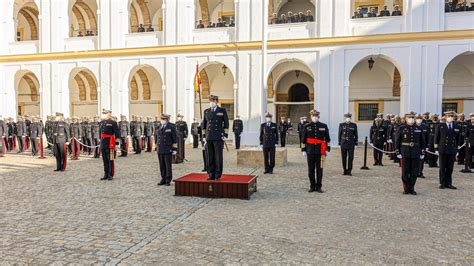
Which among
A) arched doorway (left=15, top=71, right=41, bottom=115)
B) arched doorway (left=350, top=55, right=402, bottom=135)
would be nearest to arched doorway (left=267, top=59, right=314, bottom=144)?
arched doorway (left=350, top=55, right=402, bottom=135)

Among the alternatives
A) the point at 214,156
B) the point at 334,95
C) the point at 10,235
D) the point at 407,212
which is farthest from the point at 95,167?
the point at 334,95

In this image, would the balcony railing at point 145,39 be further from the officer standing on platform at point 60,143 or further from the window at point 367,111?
the window at point 367,111

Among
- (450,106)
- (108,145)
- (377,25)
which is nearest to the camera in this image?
(108,145)

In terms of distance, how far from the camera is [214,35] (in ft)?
70.1

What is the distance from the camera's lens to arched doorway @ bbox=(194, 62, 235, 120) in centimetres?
2536

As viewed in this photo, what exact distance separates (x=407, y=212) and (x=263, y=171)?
17.9ft

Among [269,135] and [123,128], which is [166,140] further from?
[123,128]

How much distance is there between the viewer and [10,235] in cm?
576

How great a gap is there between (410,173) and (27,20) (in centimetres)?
2857

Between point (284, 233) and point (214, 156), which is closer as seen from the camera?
point (284, 233)

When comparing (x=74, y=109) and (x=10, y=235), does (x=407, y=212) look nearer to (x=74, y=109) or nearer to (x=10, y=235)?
(x=10, y=235)

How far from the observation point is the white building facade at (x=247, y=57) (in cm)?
1852

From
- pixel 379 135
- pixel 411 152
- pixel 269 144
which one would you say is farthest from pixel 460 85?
pixel 411 152

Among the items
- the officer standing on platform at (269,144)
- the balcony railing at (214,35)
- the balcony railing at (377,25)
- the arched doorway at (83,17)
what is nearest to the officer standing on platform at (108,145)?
the officer standing on platform at (269,144)
